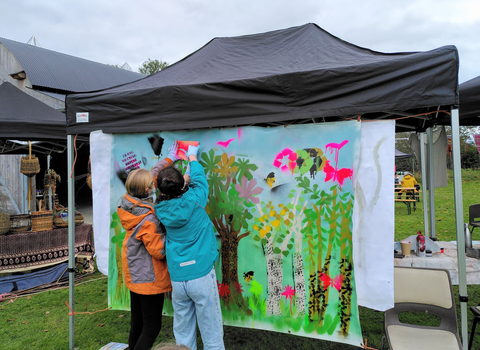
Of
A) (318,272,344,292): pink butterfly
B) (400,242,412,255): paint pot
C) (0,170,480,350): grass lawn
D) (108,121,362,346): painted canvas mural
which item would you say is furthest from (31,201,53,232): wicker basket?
(400,242,412,255): paint pot

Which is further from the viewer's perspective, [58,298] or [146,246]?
[58,298]

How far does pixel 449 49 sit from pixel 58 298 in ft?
16.9

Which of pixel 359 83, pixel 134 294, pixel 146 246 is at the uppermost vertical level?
pixel 359 83

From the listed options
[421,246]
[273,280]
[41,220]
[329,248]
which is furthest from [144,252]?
[41,220]

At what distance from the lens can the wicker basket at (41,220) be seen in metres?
4.96

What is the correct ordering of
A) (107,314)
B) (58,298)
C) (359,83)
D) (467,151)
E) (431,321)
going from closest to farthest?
(359,83)
(431,321)
(107,314)
(58,298)
(467,151)

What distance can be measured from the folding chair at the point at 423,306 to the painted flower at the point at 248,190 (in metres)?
1.42

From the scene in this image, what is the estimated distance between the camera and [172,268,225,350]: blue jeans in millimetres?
2199

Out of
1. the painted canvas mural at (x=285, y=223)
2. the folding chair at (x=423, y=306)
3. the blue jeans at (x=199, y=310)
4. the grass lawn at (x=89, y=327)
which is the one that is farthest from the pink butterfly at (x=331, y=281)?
the grass lawn at (x=89, y=327)

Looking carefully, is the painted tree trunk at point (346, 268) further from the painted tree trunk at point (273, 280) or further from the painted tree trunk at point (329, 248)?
the painted tree trunk at point (273, 280)

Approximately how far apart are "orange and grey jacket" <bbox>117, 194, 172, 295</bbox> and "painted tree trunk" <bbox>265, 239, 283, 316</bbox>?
0.77 m

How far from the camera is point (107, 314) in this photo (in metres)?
3.94

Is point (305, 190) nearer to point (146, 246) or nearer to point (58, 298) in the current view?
point (146, 246)

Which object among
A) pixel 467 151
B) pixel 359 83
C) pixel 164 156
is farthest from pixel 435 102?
pixel 467 151
